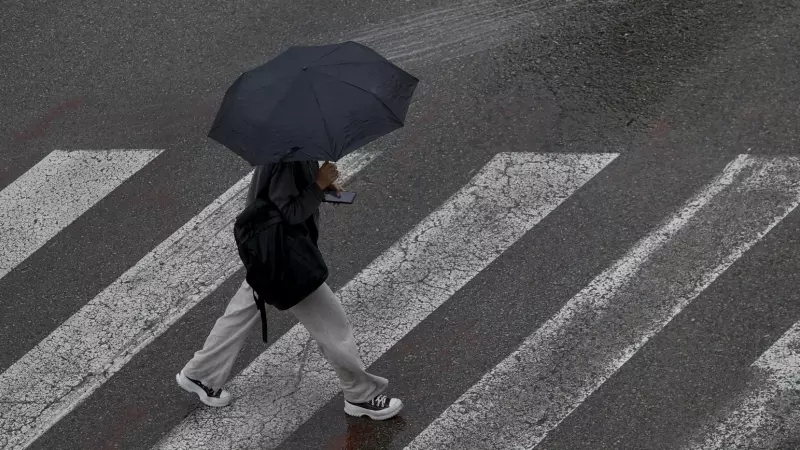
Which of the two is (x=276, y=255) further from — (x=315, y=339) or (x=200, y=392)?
(x=200, y=392)

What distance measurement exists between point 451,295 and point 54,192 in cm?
303

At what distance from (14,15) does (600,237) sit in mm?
5497

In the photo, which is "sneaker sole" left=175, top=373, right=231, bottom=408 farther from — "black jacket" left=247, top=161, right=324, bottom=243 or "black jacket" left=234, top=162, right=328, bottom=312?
"black jacket" left=247, top=161, right=324, bottom=243

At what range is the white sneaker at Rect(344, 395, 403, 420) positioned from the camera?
5824 mm

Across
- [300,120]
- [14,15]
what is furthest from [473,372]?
[14,15]

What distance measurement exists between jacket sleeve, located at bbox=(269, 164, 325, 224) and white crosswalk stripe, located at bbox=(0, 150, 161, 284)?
277cm

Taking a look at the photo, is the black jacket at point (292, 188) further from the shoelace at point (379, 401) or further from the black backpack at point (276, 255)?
the shoelace at point (379, 401)

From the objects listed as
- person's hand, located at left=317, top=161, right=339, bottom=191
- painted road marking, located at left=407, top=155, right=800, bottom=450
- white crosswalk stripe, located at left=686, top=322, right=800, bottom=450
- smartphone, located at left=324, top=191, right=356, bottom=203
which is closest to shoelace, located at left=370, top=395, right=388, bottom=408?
painted road marking, located at left=407, top=155, right=800, bottom=450

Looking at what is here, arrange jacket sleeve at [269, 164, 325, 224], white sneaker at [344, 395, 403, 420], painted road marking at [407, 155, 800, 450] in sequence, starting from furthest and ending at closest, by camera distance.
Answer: white sneaker at [344, 395, 403, 420], painted road marking at [407, 155, 800, 450], jacket sleeve at [269, 164, 325, 224]

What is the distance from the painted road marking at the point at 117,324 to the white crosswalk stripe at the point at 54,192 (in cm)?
75

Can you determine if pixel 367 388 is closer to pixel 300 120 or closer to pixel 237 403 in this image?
pixel 237 403

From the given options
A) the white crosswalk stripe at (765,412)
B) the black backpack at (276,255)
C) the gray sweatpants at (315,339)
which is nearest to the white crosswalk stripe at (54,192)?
the gray sweatpants at (315,339)

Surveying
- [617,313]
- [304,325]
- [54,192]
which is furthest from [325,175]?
[54,192]

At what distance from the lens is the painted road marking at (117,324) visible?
624cm
